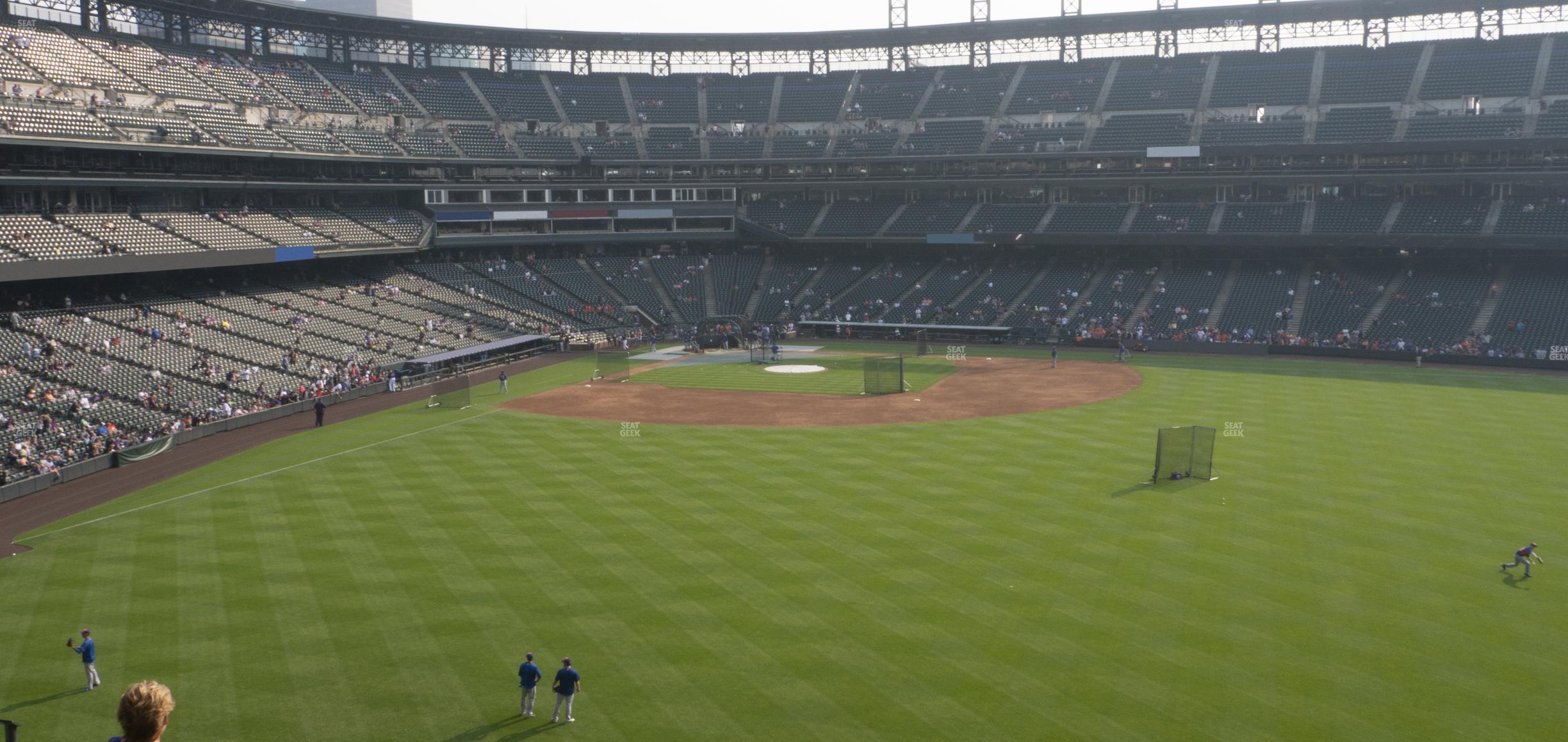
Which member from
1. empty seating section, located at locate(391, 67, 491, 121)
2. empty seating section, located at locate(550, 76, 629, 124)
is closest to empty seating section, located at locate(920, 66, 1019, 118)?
empty seating section, located at locate(550, 76, 629, 124)

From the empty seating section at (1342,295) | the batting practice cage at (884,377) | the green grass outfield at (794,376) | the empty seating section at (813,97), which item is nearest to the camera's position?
the batting practice cage at (884,377)

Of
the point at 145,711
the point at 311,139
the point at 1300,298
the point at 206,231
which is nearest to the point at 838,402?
the point at 206,231

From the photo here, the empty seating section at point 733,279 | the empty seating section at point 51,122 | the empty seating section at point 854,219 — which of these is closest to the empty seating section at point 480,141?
the empty seating section at point 733,279

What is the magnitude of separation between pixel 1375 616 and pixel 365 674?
21.5m

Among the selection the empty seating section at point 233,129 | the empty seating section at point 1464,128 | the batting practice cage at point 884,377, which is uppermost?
the empty seating section at point 1464,128

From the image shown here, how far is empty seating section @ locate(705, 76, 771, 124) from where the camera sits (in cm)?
9444

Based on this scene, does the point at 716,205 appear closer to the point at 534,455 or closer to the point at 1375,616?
the point at 534,455

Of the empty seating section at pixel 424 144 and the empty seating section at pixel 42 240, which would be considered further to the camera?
the empty seating section at pixel 424 144

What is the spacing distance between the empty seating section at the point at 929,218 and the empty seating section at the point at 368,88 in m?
41.3

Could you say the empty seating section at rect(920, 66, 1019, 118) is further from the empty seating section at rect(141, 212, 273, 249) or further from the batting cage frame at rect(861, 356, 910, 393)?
the empty seating section at rect(141, 212, 273, 249)

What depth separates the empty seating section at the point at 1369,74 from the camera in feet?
248

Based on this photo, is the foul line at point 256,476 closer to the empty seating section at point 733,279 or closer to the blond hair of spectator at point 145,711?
the blond hair of spectator at point 145,711

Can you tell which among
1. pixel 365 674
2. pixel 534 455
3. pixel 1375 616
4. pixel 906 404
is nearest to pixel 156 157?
pixel 534 455

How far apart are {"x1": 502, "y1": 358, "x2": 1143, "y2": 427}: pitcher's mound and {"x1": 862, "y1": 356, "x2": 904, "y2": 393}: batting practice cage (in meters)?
1.30
